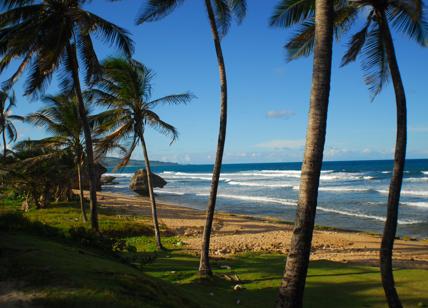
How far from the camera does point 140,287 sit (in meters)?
4.68

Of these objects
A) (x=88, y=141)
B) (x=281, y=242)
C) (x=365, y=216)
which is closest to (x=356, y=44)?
(x=88, y=141)

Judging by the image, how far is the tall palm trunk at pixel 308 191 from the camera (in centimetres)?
488

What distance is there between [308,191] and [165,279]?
545 centimetres

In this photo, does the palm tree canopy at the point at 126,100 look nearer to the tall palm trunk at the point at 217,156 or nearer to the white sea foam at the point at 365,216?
the tall palm trunk at the point at 217,156

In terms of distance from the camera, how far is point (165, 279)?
9.41 metres

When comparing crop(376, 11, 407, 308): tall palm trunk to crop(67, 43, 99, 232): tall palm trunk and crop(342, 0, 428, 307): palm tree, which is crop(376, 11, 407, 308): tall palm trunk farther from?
crop(67, 43, 99, 232): tall palm trunk

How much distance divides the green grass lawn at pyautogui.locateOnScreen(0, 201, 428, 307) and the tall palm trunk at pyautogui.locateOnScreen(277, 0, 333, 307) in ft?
4.02

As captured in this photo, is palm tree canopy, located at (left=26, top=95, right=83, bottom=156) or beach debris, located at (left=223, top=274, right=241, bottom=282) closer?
beach debris, located at (left=223, top=274, right=241, bottom=282)

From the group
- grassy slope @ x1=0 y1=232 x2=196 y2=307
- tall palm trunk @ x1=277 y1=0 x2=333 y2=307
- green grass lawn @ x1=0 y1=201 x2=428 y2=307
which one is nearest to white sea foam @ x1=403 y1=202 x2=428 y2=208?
green grass lawn @ x1=0 y1=201 x2=428 y2=307

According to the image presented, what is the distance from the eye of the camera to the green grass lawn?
409cm

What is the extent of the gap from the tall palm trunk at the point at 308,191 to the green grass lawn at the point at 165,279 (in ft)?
4.02

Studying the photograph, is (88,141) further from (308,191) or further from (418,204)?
(418,204)

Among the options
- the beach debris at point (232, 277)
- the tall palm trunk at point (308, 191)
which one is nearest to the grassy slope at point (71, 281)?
the tall palm trunk at point (308, 191)

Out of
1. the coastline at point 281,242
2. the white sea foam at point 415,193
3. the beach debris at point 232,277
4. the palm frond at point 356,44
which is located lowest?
the coastline at point 281,242
